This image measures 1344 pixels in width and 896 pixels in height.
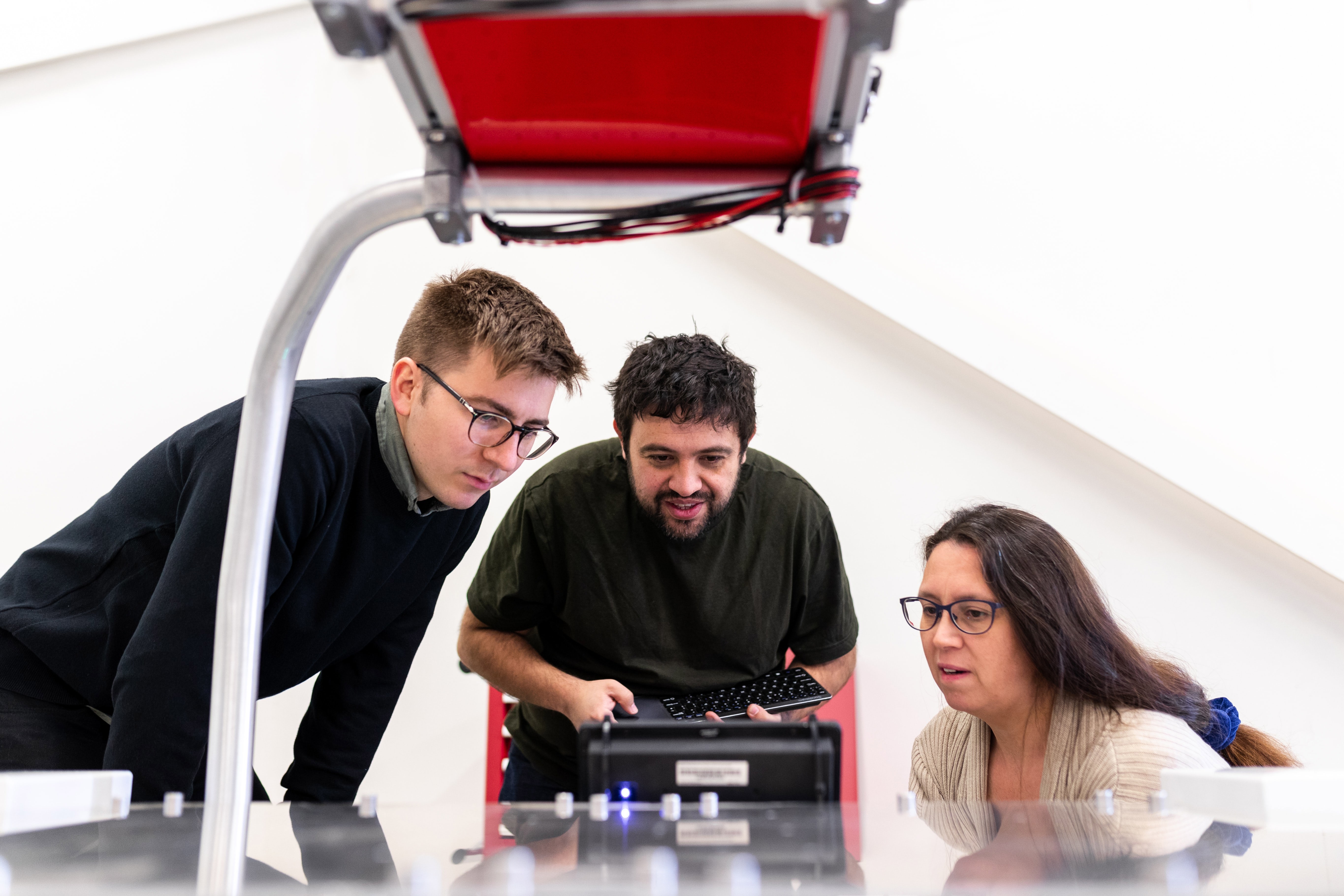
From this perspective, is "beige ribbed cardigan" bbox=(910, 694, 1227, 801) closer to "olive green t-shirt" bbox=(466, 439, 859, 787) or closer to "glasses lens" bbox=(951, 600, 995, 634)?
"glasses lens" bbox=(951, 600, 995, 634)

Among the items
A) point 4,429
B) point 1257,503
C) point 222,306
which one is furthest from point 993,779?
point 4,429

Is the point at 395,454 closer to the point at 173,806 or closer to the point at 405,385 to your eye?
the point at 405,385

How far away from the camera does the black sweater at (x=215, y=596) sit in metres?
1.04

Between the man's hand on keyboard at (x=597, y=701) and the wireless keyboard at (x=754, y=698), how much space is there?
7 cm

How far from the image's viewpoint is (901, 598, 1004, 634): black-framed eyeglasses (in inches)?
53.9

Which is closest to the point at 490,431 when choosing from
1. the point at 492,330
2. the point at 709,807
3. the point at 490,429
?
the point at 490,429

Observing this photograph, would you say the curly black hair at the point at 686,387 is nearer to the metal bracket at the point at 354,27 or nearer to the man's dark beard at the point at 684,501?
the man's dark beard at the point at 684,501

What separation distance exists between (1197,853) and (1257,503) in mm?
1838

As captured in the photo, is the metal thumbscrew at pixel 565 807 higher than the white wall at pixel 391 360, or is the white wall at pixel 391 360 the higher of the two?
the white wall at pixel 391 360

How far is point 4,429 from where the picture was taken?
7.10ft

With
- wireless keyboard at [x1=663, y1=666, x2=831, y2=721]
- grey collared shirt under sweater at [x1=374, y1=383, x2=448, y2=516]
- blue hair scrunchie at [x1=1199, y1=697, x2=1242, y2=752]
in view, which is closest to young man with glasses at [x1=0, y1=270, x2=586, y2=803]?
grey collared shirt under sweater at [x1=374, y1=383, x2=448, y2=516]

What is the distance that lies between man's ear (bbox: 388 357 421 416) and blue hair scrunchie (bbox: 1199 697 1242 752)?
1.20 meters

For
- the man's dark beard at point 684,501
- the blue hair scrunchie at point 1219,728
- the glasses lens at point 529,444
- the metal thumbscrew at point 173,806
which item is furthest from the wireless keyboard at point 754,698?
the metal thumbscrew at point 173,806

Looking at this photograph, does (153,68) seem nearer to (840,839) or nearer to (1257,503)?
(840,839)
